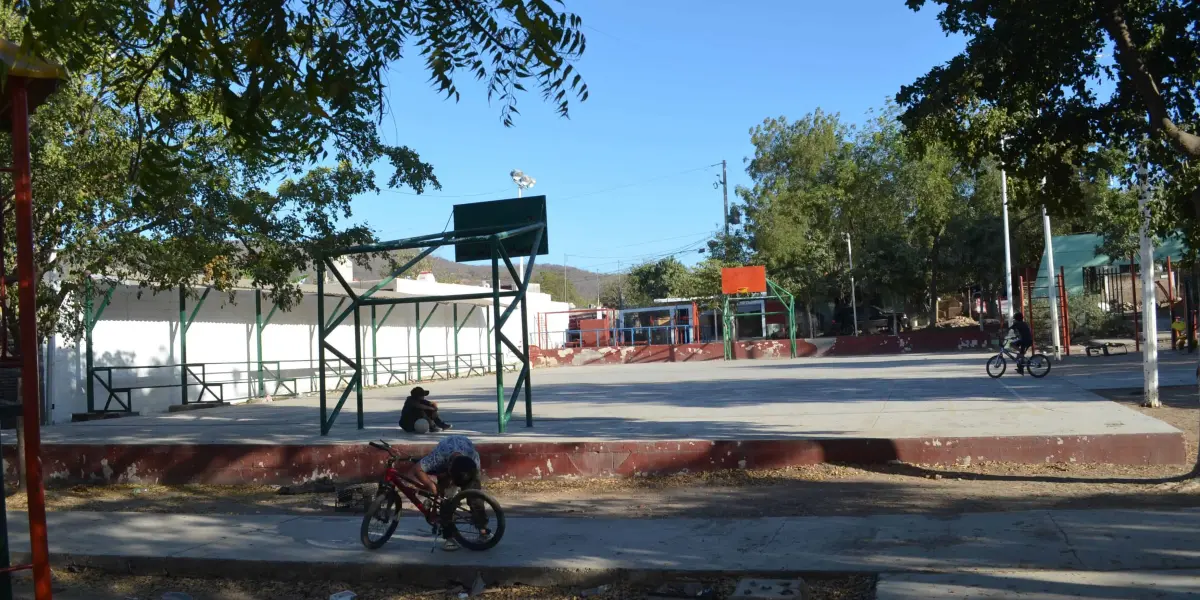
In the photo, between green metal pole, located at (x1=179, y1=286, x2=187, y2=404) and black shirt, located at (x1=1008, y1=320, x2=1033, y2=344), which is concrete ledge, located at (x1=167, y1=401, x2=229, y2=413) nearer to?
green metal pole, located at (x1=179, y1=286, x2=187, y2=404)

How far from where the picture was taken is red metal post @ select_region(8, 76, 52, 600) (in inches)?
202

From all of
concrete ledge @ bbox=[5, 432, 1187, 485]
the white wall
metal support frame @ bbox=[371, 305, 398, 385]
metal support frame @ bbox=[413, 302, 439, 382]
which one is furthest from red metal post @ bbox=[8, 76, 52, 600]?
metal support frame @ bbox=[413, 302, 439, 382]

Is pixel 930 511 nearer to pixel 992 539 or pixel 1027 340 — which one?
pixel 992 539

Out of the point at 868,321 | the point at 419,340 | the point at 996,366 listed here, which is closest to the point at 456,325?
the point at 419,340

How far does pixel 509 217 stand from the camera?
51.5 feet

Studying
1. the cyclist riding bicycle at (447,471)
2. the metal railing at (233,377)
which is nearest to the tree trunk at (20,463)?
the metal railing at (233,377)

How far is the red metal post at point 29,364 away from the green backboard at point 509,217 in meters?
10.2

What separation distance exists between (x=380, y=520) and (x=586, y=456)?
424 cm

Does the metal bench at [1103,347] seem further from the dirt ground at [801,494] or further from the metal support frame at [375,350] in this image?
the metal support frame at [375,350]

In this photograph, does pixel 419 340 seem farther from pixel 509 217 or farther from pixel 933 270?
pixel 933 270

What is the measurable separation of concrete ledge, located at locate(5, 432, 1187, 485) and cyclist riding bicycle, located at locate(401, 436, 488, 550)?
4.02 metres

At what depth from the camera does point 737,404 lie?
1850 centimetres

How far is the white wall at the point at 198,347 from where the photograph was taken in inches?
874

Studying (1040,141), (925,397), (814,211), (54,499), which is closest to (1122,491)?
(1040,141)
